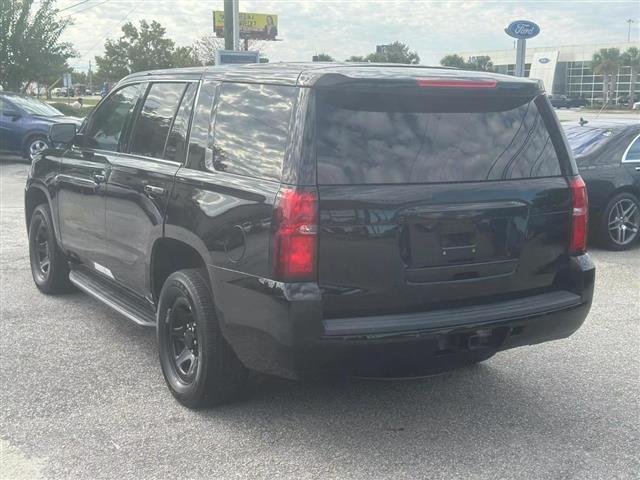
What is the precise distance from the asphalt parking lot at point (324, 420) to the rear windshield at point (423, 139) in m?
1.33

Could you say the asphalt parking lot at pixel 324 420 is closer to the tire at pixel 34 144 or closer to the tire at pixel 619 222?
the tire at pixel 619 222

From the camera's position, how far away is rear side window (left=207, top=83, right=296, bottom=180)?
3482 millimetres

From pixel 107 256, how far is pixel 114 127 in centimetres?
93

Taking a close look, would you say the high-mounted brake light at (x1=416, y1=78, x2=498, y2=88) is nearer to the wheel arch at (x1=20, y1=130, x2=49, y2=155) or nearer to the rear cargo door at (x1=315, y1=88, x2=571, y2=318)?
the rear cargo door at (x1=315, y1=88, x2=571, y2=318)

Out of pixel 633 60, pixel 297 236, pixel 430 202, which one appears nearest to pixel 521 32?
pixel 430 202

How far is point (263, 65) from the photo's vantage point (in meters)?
4.06

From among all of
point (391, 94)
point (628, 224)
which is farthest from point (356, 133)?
point (628, 224)

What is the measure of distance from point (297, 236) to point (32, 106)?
53.8 ft

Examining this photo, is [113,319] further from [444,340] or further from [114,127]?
[444,340]

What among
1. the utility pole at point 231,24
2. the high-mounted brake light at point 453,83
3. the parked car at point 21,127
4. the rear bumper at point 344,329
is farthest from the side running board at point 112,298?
the parked car at point 21,127

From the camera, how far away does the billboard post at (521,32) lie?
12219 mm

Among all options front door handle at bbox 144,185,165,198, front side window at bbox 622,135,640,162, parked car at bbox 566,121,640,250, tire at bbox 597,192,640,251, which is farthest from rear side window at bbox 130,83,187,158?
front side window at bbox 622,135,640,162

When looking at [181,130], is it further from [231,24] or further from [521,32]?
[231,24]

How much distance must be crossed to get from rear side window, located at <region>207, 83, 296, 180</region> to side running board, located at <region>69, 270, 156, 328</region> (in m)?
1.22
